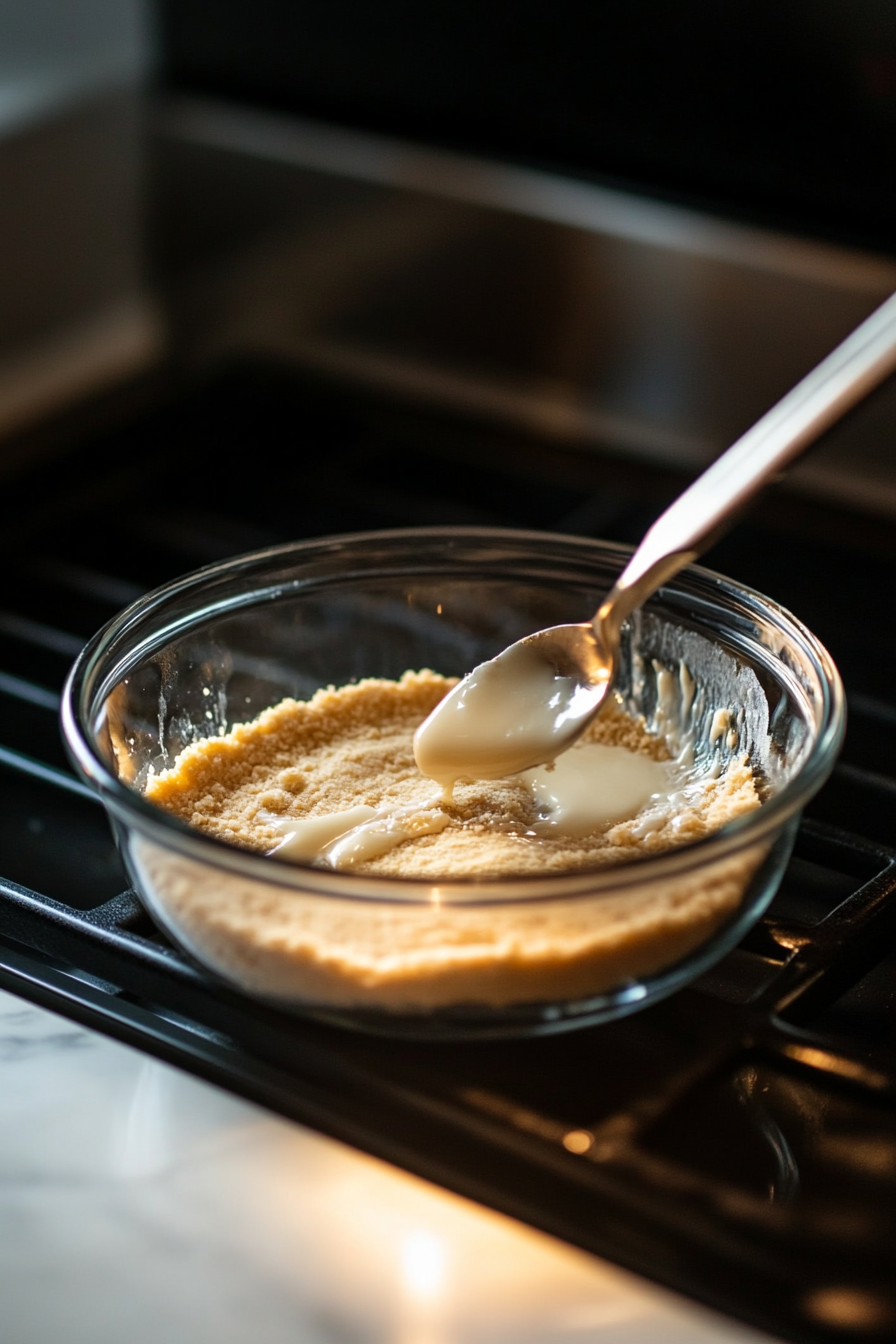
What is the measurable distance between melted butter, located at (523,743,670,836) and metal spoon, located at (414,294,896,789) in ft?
0.05

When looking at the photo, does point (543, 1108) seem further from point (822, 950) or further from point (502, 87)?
point (502, 87)

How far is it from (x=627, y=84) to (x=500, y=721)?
0.45 m

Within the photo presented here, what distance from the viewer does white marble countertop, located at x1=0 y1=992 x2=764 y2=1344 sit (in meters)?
0.35

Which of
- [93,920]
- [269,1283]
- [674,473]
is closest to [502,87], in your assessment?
[674,473]

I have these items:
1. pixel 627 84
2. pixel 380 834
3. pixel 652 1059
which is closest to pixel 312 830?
pixel 380 834

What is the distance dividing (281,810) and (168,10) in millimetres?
642

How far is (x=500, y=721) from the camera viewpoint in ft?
1.64

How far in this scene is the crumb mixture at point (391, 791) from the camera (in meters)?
0.46

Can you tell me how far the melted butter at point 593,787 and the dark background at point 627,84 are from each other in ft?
1.22

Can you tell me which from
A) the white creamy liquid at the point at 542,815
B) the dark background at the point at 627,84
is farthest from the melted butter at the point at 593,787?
the dark background at the point at 627,84

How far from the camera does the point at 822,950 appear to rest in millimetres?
465

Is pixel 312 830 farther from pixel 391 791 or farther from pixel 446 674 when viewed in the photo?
pixel 446 674

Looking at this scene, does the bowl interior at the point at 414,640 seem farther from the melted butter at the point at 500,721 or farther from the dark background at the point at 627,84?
the dark background at the point at 627,84

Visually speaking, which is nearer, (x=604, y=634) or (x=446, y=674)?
(x=604, y=634)
